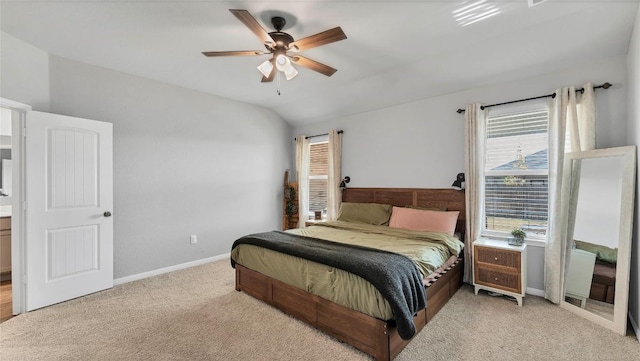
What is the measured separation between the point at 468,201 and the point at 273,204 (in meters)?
3.49

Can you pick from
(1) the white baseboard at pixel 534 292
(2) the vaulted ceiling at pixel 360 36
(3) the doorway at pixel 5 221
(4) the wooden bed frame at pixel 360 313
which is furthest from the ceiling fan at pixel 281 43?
(1) the white baseboard at pixel 534 292

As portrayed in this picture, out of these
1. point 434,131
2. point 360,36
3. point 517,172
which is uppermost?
Answer: point 360,36

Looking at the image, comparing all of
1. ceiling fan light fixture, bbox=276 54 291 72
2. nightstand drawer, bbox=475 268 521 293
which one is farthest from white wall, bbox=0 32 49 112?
nightstand drawer, bbox=475 268 521 293

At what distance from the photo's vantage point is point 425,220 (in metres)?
3.55

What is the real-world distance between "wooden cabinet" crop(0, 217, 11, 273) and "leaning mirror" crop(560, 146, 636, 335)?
6.63 meters

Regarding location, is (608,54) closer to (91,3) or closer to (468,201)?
(468,201)

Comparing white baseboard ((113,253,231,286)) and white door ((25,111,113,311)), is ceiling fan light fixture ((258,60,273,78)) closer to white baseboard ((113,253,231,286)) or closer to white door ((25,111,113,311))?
white door ((25,111,113,311))

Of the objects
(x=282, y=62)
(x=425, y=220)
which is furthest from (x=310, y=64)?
(x=425, y=220)

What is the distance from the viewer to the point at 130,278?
141 inches

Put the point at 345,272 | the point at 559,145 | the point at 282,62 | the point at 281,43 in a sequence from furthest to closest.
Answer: the point at 559,145
the point at 282,62
the point at 281,43
the point at 345,272

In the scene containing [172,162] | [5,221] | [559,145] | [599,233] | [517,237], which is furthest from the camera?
[172,162]

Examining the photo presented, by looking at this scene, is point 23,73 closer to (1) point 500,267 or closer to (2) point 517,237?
(1) point 500,267

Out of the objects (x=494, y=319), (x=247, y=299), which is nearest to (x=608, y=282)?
(x=494, y=319)

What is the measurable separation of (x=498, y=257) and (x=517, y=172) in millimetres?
1073
